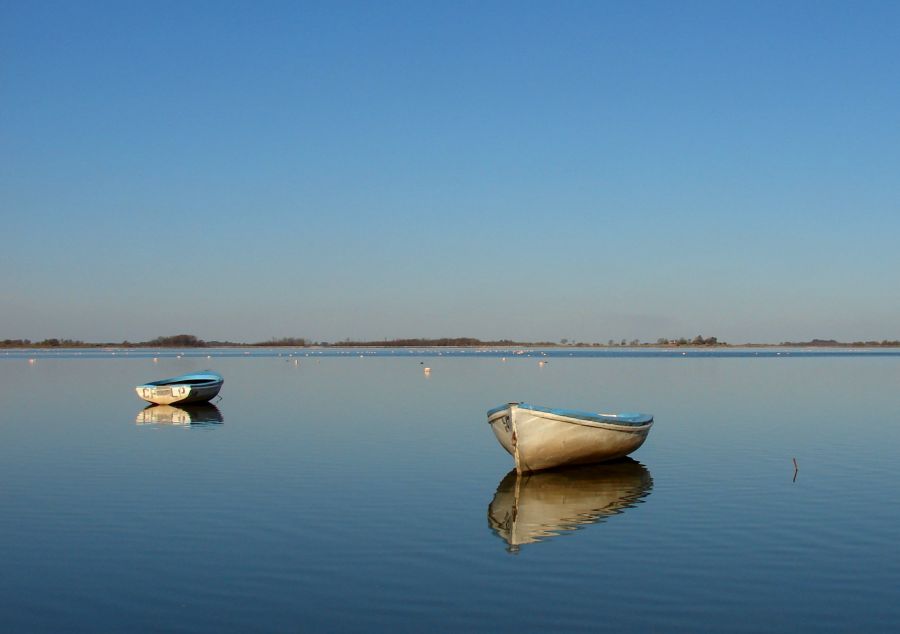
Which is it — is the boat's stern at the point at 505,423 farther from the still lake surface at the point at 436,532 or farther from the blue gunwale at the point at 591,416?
the still lake surface at the point at 436,532

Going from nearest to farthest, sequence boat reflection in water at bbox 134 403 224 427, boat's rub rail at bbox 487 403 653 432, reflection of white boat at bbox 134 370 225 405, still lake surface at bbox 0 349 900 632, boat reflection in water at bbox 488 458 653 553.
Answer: still lake surface at bbox 0 349 900 632, boat reflection in water at bbox 488 458 653 553, boat's rub rail at bbox 487 403 653 432, boat reflection in water at bbox 134 403 224 427, reflection of white boat at bbox 134 370 225 405

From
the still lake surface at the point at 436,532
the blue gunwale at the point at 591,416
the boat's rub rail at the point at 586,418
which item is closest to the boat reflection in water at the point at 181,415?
Answer: the still lake surface at the point at 436,532

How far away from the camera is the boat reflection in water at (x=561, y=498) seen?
17.2m

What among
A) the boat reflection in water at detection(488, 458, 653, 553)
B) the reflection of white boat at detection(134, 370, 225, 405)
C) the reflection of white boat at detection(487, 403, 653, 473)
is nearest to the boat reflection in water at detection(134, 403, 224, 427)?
the reflection of white boat at detection(134, 370, 225, 405)

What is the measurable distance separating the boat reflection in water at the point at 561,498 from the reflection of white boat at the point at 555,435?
1.46ft

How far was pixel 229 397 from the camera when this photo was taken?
2119 inches

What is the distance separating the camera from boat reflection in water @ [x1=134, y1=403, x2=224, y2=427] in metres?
38.9

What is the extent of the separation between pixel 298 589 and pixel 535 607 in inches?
141

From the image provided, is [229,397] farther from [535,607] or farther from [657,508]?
[535,607]

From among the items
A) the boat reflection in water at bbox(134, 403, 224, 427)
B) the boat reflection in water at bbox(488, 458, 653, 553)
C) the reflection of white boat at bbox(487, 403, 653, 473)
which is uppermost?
the reflection of white boat at bbox(487, 403, 653, 473)

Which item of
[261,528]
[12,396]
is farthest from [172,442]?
[12,396]

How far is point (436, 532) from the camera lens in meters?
16.6

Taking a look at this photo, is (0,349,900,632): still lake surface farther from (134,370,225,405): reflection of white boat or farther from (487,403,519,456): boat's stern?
(134,370,225,405): reflection of white boat

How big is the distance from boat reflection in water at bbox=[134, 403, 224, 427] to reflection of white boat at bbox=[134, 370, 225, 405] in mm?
448
